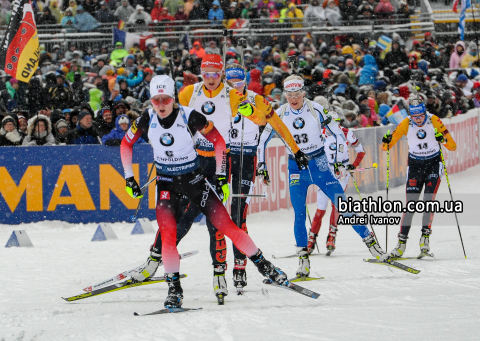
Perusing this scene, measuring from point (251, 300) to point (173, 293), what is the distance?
0.88m

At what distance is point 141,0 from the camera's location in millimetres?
23219

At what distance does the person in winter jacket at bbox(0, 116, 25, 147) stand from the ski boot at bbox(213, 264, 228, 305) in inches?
297

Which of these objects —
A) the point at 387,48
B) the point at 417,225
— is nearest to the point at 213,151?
the point at 417,225

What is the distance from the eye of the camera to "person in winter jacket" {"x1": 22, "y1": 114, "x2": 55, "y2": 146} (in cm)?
1358

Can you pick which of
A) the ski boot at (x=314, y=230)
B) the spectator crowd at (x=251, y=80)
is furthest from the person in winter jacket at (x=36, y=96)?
the ski boot at (x=314, y=230)

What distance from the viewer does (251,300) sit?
23.4ft

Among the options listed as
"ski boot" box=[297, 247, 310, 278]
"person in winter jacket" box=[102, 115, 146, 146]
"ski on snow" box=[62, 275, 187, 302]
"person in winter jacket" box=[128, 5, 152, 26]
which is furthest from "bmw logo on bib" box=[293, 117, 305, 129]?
"person in winter jacket" box=[128, 5, 152, 26]

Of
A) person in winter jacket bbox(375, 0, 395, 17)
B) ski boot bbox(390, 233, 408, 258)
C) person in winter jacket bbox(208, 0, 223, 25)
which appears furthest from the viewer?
person in winter jacket bbox(375, 0, 395, 17)

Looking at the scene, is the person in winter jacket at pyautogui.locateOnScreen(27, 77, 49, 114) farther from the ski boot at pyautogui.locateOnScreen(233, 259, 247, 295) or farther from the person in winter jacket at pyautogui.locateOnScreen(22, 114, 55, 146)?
the ski boot at pyautogui.locateOnScreen(233, 259, 247, 295)

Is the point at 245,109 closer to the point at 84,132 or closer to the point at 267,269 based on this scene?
the point at 267,269

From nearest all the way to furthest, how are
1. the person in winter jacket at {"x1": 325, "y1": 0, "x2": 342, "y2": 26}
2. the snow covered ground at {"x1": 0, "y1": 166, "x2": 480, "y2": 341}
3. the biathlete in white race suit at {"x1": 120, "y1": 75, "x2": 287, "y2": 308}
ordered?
1. the snow covered ground at {"x1": 0, "y1": 166, "x2": 480, "y2": 341}
2. the biathlete in white race suit at {"x1": 120, "y1": 75, "x2": 287, "y2": 308}
3. the person in winter jacket at {"x1": 325, "y1": 0, "x2": 342, "y2": 26}

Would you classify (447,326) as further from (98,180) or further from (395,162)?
(395,162)

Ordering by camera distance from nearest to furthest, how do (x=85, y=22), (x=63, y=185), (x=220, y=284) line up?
(x=220, y=284) → (x=63, y=185) → (x=85, y=22)

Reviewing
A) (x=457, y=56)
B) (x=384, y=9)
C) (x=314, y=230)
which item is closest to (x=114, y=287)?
(x=314, y=230)
